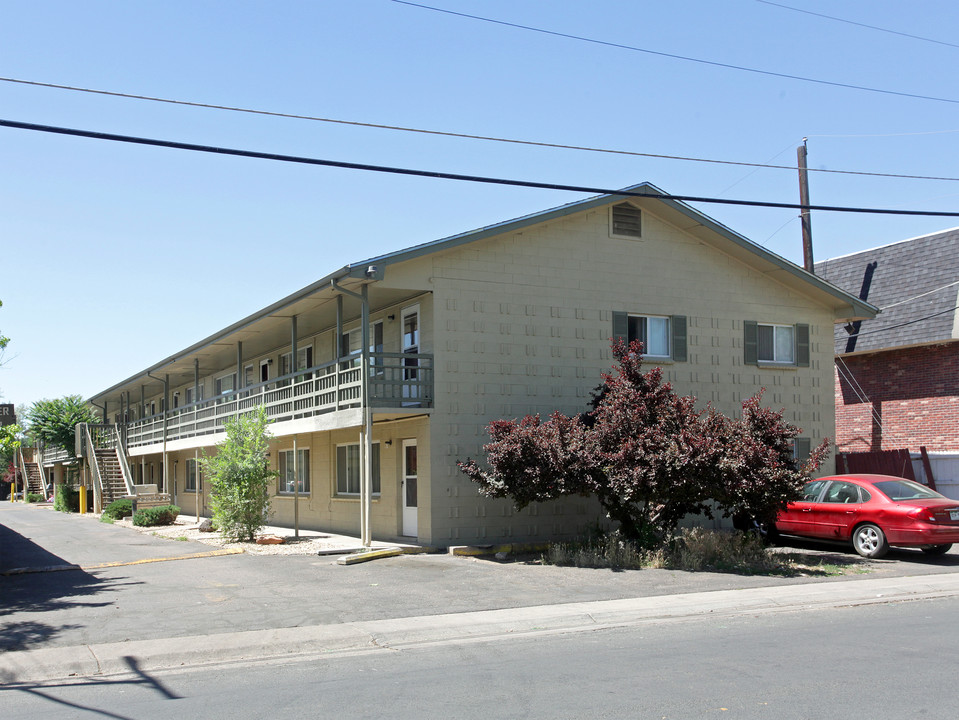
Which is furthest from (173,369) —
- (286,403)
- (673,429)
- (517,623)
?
(517,623)

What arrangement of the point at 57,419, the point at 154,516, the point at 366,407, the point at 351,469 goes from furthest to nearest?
the point at 57,419
the point at 154,516
the point at 351,469
the point at 366,407

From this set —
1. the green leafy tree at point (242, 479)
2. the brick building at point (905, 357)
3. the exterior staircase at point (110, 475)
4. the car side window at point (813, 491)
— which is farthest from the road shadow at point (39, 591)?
the brick building at point (905, 357)

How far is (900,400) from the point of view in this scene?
2638 cm

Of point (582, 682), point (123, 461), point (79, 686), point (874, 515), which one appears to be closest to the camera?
point (582, 682)

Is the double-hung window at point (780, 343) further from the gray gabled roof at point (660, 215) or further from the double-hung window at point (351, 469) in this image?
the double-hung window at point (351, 469)

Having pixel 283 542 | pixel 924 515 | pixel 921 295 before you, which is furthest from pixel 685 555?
pixel 921 295

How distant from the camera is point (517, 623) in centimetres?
1141

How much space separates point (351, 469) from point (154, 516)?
8948 millimetres

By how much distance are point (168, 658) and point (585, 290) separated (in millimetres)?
13269

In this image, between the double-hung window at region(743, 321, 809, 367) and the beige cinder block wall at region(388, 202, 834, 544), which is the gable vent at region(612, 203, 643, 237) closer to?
the beige cinder block wall at region(388, 202, 834, 544)

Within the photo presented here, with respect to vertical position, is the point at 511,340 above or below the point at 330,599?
above

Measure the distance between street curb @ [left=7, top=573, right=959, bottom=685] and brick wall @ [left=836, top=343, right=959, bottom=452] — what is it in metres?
11.8

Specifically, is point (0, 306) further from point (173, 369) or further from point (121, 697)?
point (173, 369)

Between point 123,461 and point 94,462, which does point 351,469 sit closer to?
point 123,461
